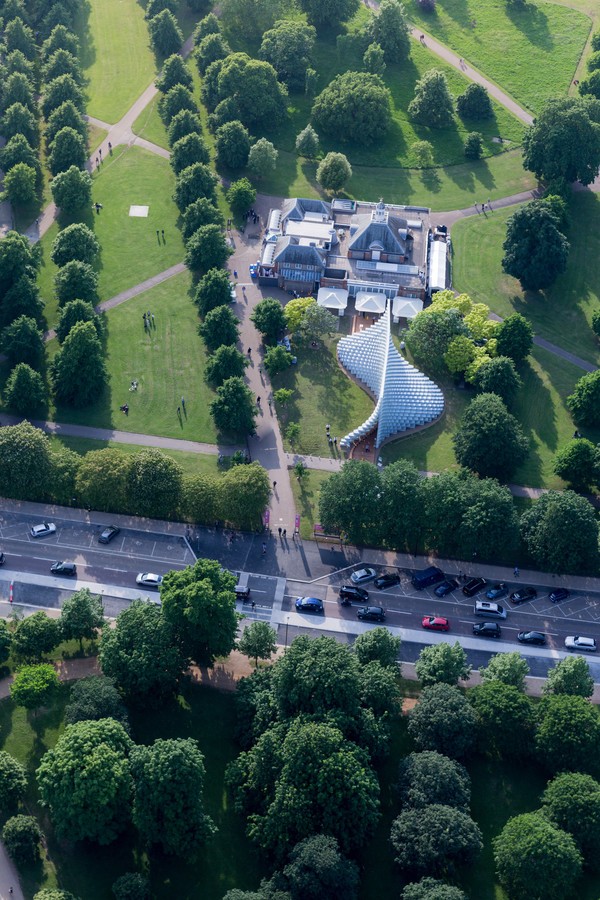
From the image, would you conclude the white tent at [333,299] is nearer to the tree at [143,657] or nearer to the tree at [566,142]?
the tree at [566,142]

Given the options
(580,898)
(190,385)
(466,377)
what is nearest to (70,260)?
(190,385)

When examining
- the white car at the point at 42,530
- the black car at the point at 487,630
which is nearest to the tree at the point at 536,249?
the black car at the point at 487,630

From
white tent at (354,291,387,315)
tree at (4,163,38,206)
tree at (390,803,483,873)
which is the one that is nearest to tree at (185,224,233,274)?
white tent at (354,291,387,315)

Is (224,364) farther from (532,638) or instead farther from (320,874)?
(320,874)

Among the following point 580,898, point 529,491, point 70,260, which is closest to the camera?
point 580,898

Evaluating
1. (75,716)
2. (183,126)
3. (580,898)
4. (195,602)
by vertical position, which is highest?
(183,126)

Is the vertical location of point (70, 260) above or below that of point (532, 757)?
above

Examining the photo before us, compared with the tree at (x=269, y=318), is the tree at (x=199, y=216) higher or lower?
higher

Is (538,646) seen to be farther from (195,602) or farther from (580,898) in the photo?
(195,602)
